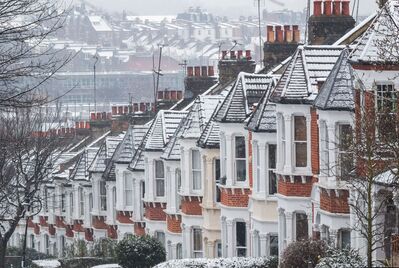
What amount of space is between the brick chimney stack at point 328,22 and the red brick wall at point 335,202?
397 inches

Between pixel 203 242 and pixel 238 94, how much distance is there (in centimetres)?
565

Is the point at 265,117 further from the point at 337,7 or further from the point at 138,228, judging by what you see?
the point at 138,228

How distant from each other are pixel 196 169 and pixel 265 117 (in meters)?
8.32

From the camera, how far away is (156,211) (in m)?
58.8

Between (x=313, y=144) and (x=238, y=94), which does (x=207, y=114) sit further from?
(x=313, y=144)

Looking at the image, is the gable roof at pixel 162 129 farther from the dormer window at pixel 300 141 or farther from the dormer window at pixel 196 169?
the dormer window at pixel 300 141

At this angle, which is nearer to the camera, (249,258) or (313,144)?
(313,144)

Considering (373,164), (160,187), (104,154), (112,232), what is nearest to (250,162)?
(160,187)

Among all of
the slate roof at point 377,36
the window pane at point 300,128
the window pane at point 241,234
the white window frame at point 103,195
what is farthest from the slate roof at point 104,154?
the slate roof at point 377,36

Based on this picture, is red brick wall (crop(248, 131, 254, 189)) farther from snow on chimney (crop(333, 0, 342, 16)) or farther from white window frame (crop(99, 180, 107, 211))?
white window frame (crop(99, 180, 107, 211))

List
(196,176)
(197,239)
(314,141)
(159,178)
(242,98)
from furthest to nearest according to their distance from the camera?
(159,178) < (197,239) < (196,176) < (242,98) < (314,141)

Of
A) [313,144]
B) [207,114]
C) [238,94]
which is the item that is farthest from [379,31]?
[207,114]

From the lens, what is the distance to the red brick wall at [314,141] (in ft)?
135

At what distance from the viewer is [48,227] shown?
8031 centimetres
